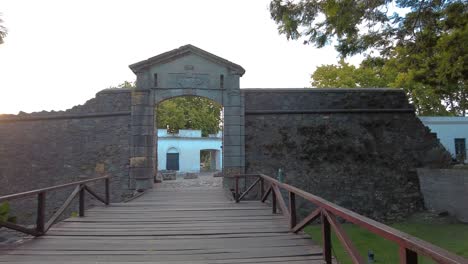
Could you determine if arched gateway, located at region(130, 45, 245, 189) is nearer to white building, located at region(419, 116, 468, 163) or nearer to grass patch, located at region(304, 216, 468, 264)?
grass patch, located at region(304, 216, 468, 264)

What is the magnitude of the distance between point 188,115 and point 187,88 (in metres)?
21.0

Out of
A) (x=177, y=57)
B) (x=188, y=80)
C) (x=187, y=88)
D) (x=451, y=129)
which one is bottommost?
(x=451, y=129)

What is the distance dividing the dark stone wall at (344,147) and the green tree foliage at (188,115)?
60.4 ft

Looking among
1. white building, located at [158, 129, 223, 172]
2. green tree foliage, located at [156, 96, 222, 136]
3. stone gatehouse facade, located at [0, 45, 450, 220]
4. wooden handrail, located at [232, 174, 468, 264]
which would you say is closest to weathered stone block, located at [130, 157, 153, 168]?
stone gatehouse facade, located at [0, 45, 450, 220]

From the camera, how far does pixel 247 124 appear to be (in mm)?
11625

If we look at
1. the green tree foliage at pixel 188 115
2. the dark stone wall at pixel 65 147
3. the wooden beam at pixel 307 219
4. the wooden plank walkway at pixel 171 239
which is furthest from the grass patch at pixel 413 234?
the green tree foliage at pixel 188 115

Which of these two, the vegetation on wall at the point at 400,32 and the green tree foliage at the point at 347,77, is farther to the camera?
the green tree foliage at the point at 347,77

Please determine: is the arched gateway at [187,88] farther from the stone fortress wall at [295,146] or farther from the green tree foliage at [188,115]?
the green tree foliage at [188,115]

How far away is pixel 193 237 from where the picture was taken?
4883 mm

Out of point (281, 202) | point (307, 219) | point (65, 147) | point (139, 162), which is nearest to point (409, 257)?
point (307, 219)

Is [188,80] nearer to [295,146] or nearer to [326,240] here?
[295,146]

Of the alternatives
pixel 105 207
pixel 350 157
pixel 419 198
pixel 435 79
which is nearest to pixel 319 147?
pixel 350 157

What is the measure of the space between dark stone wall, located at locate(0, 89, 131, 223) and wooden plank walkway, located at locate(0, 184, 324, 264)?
14.2ft

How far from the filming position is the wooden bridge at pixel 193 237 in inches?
142
